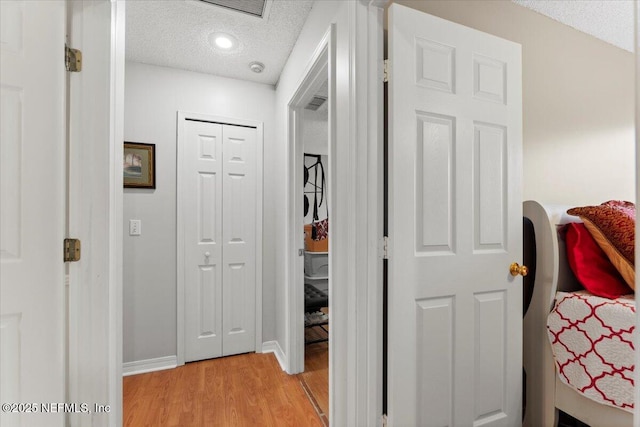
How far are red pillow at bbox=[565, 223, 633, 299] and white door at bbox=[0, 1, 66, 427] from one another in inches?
89.8

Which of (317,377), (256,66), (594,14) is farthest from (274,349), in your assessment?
(594,14)

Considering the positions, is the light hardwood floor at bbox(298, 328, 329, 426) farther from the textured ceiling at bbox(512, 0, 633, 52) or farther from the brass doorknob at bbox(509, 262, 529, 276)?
the textured ceiling at bbox(512, 0, 633, 52)

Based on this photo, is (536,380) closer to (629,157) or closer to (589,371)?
(589,371)

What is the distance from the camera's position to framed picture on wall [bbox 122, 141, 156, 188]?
2.28m

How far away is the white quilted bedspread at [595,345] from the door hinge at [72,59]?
235 centimetres

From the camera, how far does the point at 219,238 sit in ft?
8.36

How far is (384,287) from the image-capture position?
4.23ft

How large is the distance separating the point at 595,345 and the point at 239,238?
7.88 feet

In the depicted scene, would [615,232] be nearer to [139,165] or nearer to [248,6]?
[248,6]

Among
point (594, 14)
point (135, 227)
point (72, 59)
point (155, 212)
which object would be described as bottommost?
point (135, 227)

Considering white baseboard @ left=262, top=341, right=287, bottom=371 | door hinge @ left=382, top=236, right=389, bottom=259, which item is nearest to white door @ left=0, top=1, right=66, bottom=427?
door hinge @ left=382, top=236, right=389, bottom=259

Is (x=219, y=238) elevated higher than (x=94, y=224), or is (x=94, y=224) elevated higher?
(x=94, y=224)

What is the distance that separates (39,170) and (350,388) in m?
1.47

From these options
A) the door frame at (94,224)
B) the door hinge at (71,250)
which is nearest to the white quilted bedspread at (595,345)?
the door frame at (94,224)
